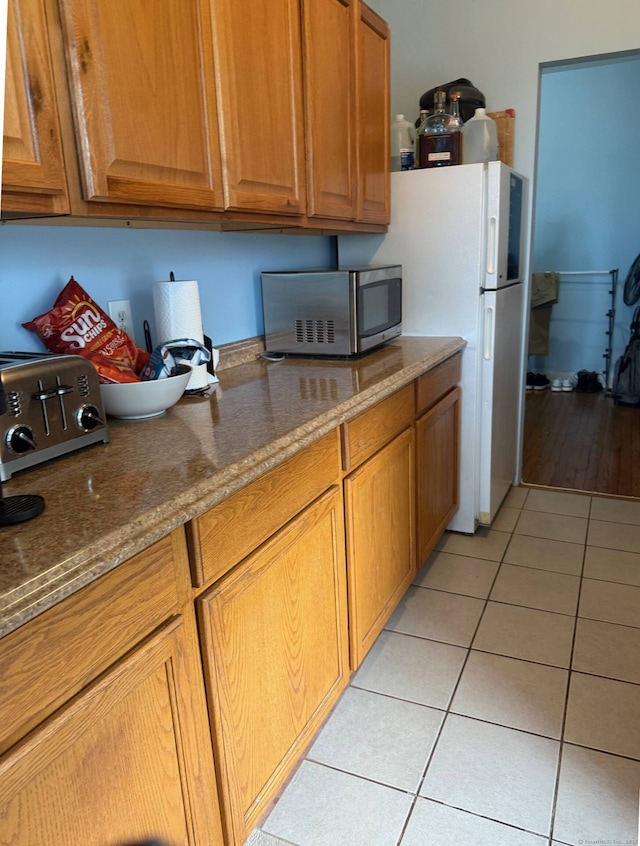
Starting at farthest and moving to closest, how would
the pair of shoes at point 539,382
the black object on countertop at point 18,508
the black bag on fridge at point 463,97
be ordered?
the pair of shoes at point 539,382 < the black bag on fridge at point 463,97 < the black object on countertop at point 18,508

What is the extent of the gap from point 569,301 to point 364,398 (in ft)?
13.8

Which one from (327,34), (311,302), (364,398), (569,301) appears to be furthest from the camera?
(569,301)

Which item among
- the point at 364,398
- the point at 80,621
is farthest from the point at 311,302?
the point at 80,621

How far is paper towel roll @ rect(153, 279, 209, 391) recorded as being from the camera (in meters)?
1.59

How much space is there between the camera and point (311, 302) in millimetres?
2082

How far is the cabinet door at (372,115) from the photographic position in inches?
82.4

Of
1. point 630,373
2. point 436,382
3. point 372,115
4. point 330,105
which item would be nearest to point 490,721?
point 436,382

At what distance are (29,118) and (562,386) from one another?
4803mm

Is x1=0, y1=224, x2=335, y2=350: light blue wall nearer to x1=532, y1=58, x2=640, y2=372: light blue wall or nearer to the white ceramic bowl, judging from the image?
the white ceramic bowl

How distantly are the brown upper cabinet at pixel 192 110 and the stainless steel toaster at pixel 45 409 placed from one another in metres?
0.28

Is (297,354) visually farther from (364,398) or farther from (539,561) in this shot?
(539,561)

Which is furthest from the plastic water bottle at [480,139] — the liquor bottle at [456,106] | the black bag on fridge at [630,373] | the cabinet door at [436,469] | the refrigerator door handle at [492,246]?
the black bag on fridge at [630,373]

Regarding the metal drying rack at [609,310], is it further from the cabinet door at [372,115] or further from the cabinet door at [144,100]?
the cabinet door at [144,100]

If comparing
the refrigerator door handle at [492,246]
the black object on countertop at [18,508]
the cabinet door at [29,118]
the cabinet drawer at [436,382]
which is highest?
the cabinet door at [29,118]
